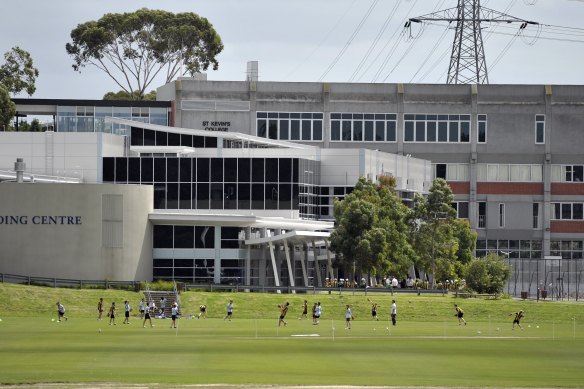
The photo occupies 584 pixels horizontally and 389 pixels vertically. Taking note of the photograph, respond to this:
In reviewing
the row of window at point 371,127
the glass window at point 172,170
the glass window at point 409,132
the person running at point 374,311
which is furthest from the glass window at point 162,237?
the glass window at point 409,132

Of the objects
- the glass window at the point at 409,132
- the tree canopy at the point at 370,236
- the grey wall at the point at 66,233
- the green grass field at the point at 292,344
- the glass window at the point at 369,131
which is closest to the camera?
the green grass field at the point at 292,344

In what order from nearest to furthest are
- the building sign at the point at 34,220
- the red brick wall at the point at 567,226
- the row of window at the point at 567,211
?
the building sign at the point at 34,220
the red brick wall at the point at 567,226
the row of window at the point at 567,211

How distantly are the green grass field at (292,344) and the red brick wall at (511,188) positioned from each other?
54.8m

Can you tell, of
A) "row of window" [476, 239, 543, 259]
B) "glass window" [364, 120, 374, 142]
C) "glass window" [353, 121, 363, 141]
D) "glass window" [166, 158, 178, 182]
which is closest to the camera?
"glass window" [166, 158, 178, 182]

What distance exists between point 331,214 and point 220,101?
23563mm

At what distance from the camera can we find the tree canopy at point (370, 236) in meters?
117

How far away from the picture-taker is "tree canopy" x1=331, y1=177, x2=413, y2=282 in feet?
383

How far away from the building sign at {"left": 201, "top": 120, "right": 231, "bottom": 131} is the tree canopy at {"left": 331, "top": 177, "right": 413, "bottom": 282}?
111 ft

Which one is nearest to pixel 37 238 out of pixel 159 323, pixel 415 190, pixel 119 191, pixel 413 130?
pixel 119 191

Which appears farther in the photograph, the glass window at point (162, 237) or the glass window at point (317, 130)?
the glass window at point (317, 130)

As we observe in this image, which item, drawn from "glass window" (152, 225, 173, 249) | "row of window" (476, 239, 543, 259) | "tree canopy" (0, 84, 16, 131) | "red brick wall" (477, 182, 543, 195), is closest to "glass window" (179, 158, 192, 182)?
"glass window" (152, 225, 173, 249)

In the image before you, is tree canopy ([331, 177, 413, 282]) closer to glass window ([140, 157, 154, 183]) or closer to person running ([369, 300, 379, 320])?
glass window ([140, 157, 154, 183])

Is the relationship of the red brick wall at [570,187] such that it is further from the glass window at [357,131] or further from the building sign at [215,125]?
the building sign at [215,125]

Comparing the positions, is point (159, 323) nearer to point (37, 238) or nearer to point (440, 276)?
point (37, 238)
